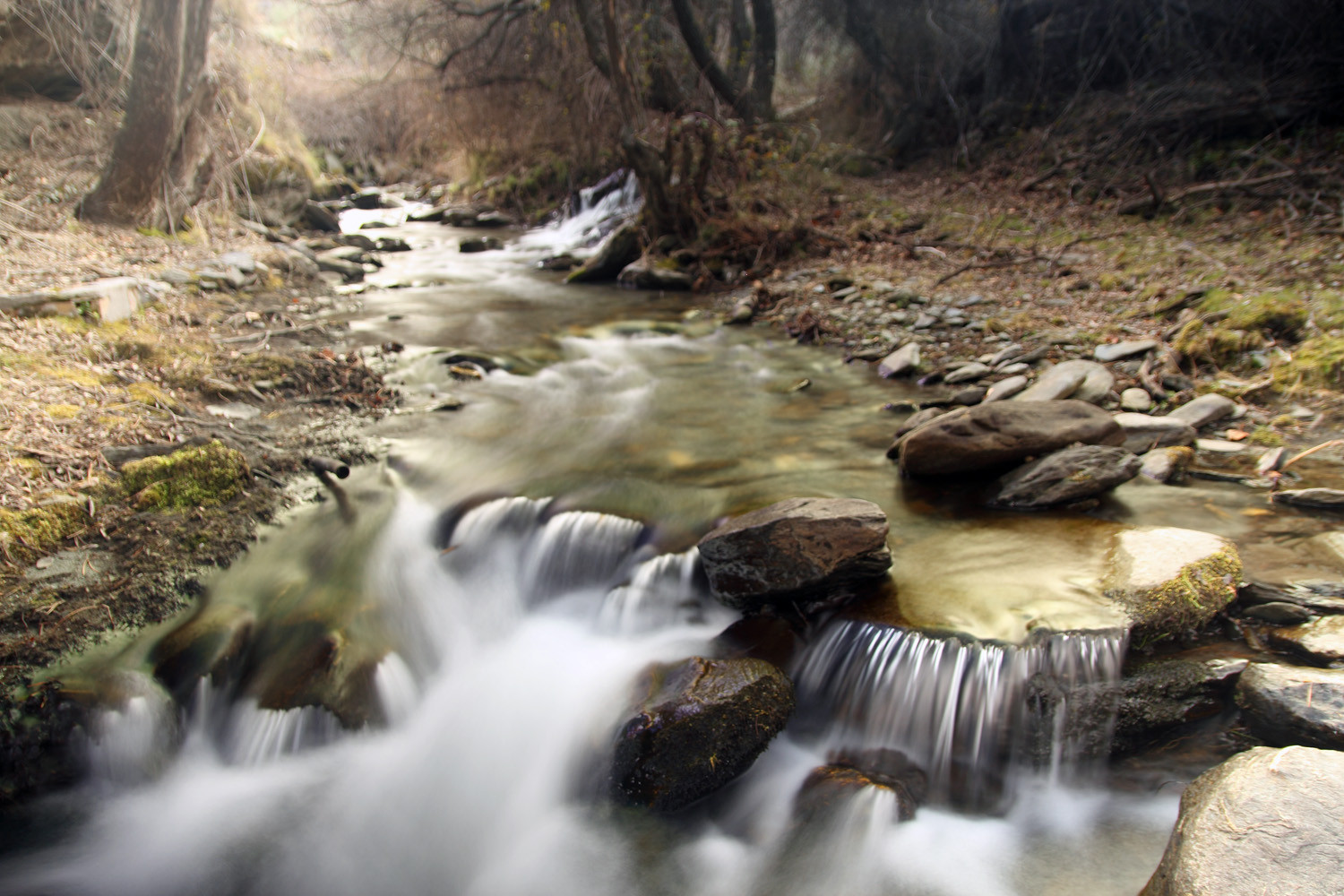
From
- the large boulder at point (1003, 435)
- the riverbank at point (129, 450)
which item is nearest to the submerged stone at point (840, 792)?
the large boulder at point (1003, 435)

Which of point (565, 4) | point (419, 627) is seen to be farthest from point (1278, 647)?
point (565, 4)

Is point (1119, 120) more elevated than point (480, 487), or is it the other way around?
point (1119, 120)

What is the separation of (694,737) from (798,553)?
95 centimetres

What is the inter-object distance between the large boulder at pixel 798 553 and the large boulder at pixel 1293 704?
1.42 meters

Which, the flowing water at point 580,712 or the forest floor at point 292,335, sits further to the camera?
the forest floor at point 292,335

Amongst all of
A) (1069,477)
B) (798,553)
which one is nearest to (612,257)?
(1069,477)

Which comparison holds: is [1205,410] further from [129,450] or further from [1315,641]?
[129,450]

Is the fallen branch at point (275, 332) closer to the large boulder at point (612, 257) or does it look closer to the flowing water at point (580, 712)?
the flowing water at point (580, 712)

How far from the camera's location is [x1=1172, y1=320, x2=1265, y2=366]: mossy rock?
5098 millimetres

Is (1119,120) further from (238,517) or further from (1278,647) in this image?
(238,517)

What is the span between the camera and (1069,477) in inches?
151

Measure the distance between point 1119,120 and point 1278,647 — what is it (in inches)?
413

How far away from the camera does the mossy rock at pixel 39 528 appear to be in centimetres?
342

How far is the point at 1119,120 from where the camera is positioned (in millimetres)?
10570
